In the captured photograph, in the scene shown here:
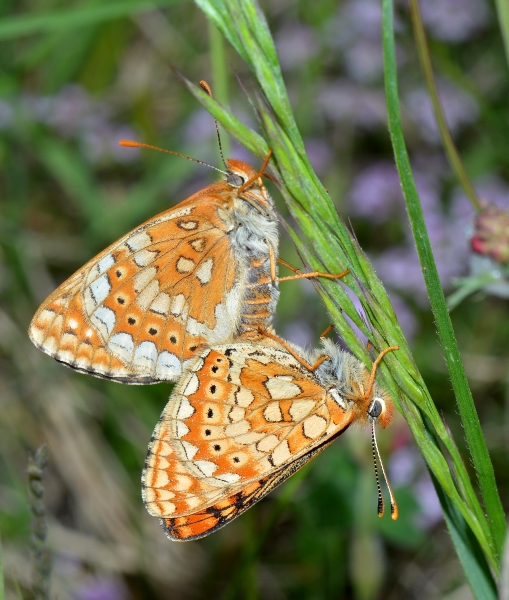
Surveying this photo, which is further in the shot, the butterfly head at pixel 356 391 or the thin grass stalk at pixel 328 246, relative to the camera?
the butterfly head at pixel 356 391

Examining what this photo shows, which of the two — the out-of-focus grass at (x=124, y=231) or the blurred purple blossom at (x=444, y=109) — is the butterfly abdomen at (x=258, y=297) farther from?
the blurred purple blossom at (x=444, y=109)

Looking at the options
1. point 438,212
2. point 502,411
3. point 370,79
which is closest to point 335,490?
point 502,411

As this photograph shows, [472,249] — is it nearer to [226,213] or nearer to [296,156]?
[226,213]

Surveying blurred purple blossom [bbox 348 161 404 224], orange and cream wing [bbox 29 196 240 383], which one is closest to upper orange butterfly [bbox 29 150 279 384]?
orange and cream wing [bbox 29 196 240 383]

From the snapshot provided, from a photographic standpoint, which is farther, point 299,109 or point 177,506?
point 299,109

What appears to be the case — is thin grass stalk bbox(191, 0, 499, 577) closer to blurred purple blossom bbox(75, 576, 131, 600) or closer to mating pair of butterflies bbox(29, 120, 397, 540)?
mating pair of butterflies bbox(29, 120, 397, 540)

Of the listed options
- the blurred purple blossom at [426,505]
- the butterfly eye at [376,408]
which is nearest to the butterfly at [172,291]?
the butterfly eye at [376,408]

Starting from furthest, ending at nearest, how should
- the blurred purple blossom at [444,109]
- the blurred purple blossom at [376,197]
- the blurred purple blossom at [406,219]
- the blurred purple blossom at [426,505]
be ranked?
the blurred purple blossom at [444,109] → the blurred purple blossom at [376,197] → the blurred purple blossom at [406,219] → the blurred purple blossom at [426,505]
